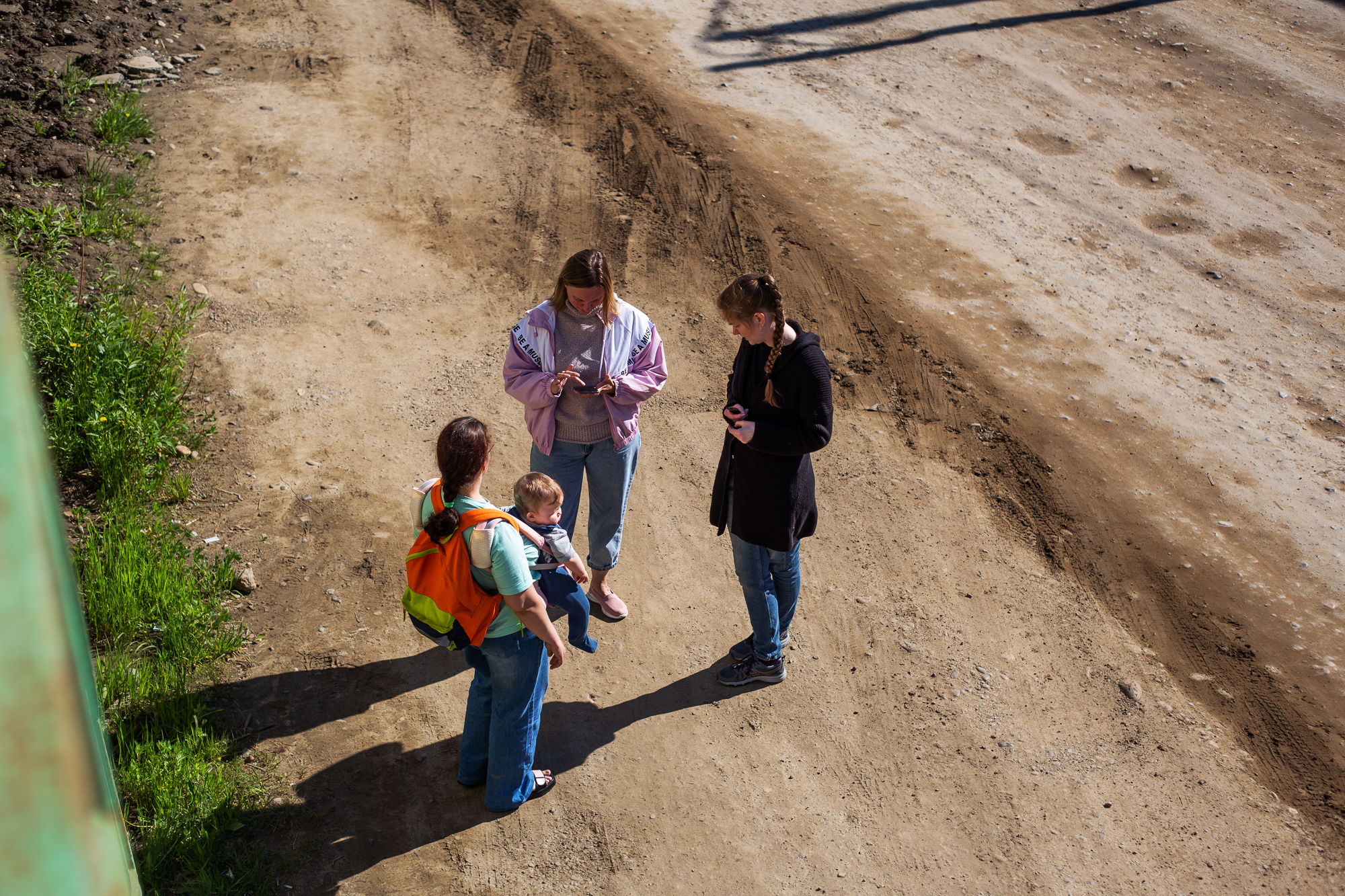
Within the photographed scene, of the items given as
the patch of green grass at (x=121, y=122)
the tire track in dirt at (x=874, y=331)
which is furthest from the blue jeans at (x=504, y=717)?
the patch of green grass at (x=121, y=122)

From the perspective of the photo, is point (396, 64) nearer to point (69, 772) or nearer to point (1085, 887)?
point (1085, 887)

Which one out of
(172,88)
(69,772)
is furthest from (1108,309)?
(172,88)

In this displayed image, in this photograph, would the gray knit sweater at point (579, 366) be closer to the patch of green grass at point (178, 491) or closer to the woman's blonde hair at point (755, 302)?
the woman's blonde hair at point (755, 302)

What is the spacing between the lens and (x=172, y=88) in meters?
10.0

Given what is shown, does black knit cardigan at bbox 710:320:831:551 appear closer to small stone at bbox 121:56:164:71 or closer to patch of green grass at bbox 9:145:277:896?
patch of green grass at bbox 9:145:277:896

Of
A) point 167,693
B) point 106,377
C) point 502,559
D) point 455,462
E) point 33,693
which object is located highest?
point 33,693

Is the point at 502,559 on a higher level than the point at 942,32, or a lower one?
lower

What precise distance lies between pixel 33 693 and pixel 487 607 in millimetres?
3432

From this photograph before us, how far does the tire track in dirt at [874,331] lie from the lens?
5.32 metres

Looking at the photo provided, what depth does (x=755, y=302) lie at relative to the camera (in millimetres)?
4172

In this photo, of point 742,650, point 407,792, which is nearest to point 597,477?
point 742,650

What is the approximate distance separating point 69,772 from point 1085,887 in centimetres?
488

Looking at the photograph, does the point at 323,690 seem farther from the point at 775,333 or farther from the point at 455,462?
the point at 775,333

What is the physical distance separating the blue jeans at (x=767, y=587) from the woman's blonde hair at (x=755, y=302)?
3.43 feet
